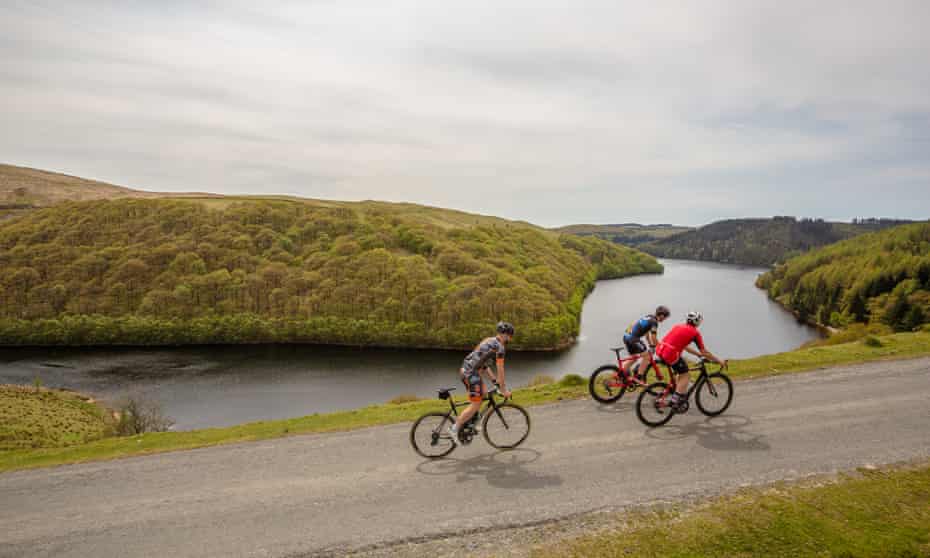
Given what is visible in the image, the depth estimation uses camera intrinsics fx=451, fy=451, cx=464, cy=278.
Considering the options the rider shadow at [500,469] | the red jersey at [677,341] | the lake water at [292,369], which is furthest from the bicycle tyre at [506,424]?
the lake water at [292,369]

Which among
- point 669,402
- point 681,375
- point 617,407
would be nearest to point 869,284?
point 617,407

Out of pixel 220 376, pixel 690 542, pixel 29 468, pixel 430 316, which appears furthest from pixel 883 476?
pixel 430 316

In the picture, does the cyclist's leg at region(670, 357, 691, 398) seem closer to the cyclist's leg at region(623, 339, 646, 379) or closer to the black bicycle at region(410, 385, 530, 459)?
the cyclist's leg at region(623, 339, 646, 379)

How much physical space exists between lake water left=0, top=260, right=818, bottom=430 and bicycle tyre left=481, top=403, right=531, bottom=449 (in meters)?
48.2

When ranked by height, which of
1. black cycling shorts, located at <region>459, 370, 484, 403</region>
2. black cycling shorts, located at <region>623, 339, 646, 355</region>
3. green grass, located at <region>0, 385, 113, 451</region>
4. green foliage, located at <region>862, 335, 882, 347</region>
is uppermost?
black cycling shorts, located at <region>623, 339, 646, 355</region>

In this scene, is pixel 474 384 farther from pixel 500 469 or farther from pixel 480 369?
pixel 500 469

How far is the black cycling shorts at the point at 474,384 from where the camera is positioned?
10164 mm

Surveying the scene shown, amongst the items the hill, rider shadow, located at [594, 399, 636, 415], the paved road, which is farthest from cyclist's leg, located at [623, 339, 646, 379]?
the hill

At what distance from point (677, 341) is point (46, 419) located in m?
55.4

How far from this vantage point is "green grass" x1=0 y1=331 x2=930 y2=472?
12.9 meters

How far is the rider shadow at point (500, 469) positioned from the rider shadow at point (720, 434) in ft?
11.2

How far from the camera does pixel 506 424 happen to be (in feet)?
36.3

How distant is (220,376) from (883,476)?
270 feet

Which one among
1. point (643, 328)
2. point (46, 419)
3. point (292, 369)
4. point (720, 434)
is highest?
point (643, 328)
